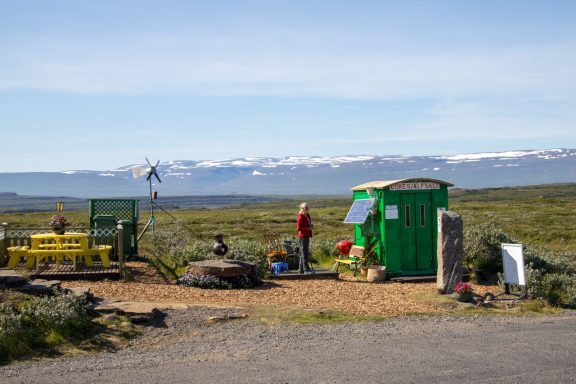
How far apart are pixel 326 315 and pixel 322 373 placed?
13.1ft

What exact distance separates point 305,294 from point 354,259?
4.67 metres

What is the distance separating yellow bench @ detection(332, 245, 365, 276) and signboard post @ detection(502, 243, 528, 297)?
16.5 ft

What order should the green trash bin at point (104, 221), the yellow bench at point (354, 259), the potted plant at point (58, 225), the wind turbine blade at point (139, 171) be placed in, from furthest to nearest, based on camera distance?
the wind turbine blade at point (139, 171), the green trash bin at point (104, 221), the yellow bench at point (354, 259), the potted plant at point (58, 225)

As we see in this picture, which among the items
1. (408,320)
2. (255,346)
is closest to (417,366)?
(255,346)

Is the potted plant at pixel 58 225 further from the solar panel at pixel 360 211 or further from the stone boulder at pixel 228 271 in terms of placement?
the solar panel at pixel 360 211

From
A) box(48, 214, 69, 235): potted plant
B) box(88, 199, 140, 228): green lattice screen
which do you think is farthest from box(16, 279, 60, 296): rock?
box(88, 199, 140, 228): green lattice screen

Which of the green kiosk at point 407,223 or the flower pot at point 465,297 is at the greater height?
the green kiosk at point 407,223

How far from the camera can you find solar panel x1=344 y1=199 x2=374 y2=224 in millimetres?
18562

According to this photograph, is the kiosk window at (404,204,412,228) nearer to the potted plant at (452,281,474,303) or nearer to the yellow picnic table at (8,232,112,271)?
the potted plant at (452,281,474,303)

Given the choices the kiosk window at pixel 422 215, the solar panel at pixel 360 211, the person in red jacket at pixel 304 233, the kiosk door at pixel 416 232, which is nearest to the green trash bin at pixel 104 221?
the person in red jacket at pixel 304 233

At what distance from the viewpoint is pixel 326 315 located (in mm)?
12211

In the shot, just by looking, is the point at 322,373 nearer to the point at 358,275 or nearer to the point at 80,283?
the point at 80,283

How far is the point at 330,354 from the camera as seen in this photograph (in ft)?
30.3

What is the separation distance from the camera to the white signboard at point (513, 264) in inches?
555
